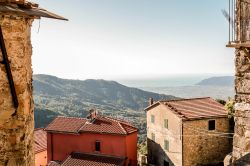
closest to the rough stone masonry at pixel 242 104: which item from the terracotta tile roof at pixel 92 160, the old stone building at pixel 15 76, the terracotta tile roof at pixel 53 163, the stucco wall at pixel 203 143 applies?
the old stone building at pixel 15 76

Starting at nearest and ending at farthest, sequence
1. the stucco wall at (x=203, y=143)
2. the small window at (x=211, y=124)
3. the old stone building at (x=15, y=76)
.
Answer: the old stone building at (x=15, y=76)
the stucco wall at (x=203, y=143)
the small window at (x=211, y=124)

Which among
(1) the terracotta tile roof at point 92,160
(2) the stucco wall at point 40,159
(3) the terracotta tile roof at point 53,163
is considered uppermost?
(1) the terracotta tile roof at point 92,160

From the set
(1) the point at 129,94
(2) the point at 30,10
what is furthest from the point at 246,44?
(1) the point at 129,94

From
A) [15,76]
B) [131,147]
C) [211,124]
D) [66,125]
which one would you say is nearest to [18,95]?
[15,76]

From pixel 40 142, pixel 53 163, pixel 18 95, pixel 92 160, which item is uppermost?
pixel 18 95

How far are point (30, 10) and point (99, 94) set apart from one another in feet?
638

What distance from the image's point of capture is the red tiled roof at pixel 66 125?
28.6 m

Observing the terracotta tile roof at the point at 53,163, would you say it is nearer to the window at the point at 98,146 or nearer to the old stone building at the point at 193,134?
the window at the point at 98,146

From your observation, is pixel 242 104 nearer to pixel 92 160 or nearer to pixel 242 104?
pixel 242 104

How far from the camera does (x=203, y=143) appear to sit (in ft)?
85.5

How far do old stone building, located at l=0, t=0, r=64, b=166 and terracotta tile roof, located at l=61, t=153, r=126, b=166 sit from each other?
20563mm

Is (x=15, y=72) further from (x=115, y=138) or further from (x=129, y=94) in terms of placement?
(x=129, y=94)

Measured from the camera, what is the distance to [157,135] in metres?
30.3

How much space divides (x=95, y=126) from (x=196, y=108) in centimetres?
916
